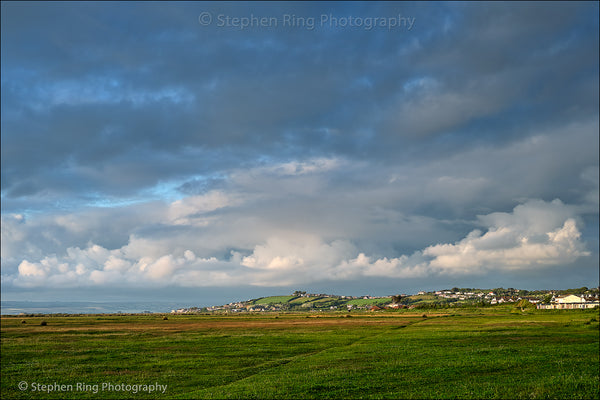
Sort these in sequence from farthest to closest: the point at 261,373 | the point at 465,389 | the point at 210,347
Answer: the point at 210,347, the point at 261,373, the point at 465,389

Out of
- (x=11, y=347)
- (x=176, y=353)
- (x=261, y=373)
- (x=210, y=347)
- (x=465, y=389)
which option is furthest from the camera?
(x=11, y=347)

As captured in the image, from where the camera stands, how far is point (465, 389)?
26156mm

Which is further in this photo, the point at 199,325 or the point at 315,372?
the point at 199,325

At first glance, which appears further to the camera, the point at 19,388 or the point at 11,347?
the point at 11,347

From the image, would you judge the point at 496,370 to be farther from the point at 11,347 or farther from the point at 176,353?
the point at 11,347

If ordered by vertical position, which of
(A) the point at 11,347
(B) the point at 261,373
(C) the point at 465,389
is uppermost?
(C) the point at 465,389

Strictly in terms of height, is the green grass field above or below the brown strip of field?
above

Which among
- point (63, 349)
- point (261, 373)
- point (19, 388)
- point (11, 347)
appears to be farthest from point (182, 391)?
point (11, 347)

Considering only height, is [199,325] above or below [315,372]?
below

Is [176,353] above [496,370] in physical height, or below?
below

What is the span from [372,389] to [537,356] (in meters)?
21.8

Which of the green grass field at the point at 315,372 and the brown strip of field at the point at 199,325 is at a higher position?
the green grass field at the point at 315,372

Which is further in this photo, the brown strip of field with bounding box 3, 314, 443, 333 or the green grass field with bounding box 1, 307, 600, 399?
the brown strip of field with bounding box 3, 314, 443, 333

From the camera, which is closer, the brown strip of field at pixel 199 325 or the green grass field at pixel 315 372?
the green grass field at pixel 315 372
